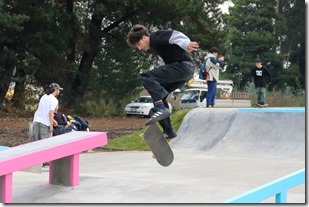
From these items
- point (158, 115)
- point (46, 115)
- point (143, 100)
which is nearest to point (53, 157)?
point (158, 115)

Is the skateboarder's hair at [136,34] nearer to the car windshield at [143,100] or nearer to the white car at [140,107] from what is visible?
the white car at [140,107]

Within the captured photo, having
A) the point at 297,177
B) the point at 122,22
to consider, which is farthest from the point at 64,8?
the point at 297,177

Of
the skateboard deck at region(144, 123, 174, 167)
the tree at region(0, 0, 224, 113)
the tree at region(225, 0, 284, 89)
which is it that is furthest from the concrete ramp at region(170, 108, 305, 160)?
the tree at region(225, 0, 284, 89)

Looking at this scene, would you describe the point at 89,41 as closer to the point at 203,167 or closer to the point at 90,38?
the point at 90,38

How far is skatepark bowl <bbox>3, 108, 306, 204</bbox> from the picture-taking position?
6164mm

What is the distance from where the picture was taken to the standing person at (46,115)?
31.2ft

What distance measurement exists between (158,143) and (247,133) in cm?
678

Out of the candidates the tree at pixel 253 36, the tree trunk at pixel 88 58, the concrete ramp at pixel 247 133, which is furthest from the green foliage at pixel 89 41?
the tree at pixel 253 36

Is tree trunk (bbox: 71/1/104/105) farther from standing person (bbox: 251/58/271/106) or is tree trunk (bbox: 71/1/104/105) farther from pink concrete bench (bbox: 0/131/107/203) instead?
pink concrete bench (bbox: 0/131/107/203)

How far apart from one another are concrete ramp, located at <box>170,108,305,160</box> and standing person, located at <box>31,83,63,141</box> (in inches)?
154

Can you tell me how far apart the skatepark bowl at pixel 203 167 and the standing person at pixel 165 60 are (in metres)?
1.21

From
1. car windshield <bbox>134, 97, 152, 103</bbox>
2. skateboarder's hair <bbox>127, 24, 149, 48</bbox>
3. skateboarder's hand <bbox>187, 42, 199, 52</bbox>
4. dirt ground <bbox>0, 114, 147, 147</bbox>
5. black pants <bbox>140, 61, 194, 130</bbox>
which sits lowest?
dirt ground <bbox>0, 114, 147, 147</bbox>

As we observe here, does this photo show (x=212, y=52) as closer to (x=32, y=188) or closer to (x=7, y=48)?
(x=32, y=188)

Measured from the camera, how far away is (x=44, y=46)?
24.2 meters
